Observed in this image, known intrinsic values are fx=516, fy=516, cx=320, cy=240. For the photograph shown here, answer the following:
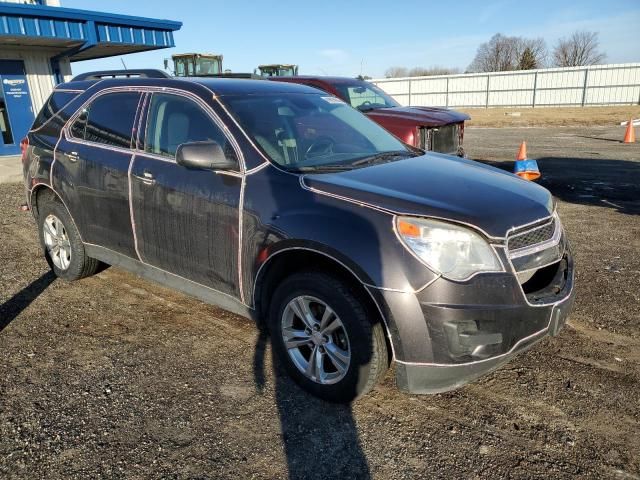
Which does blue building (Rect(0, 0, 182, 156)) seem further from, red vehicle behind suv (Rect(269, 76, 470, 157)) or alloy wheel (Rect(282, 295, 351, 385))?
alloy wheel (Rect(282, 295, 351, 385))

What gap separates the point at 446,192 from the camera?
2.98 meters

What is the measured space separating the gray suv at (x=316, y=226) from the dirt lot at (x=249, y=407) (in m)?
0.31

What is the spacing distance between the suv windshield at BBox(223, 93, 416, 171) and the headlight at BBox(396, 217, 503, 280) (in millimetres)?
915

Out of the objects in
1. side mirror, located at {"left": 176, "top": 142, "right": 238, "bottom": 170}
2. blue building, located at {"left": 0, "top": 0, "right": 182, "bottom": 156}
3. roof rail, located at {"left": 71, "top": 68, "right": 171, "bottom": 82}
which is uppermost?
blue building, located at {"left": 0, "top": 0, "right": 182, "bottom": 156}

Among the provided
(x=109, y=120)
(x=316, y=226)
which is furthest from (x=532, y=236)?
(x=109, y=120)

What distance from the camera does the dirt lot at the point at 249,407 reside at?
2596 millimetres

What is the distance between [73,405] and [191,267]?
113 centimetres

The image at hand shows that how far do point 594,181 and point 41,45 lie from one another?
48.9 feet

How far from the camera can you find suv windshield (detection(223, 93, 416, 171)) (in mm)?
3477

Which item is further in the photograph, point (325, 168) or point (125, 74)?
point (125, 74)

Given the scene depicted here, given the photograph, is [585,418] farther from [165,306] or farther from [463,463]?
[165,306]

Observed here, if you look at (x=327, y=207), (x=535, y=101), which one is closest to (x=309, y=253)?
(x=327, y=207)

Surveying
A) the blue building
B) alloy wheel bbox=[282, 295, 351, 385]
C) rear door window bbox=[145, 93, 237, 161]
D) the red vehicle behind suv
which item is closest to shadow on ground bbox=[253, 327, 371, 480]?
alloy wheel bbox=[282, 295, 351, 385]

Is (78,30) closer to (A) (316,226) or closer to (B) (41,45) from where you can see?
(B) (41,45)
